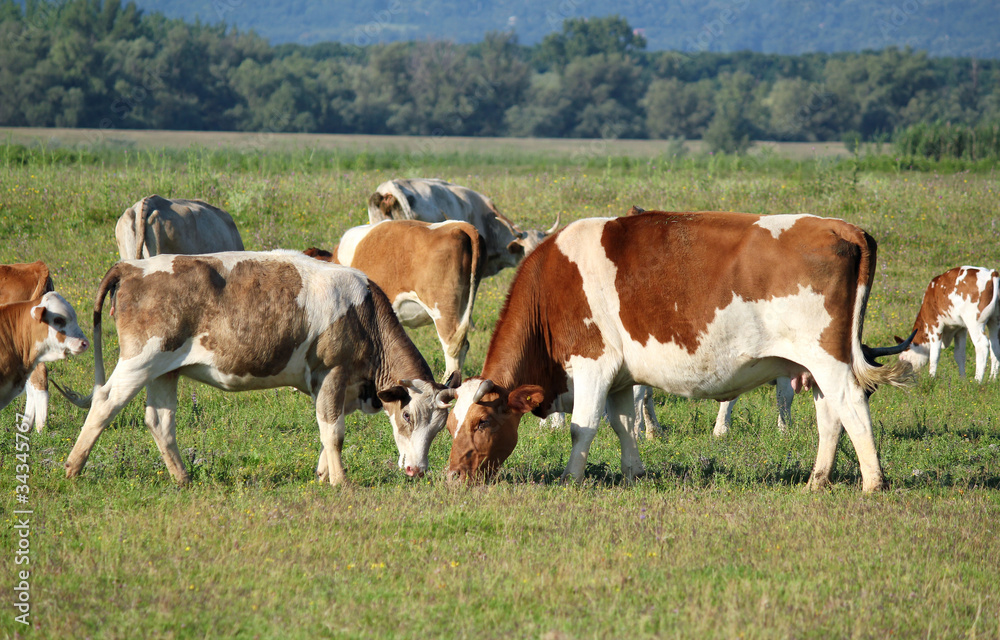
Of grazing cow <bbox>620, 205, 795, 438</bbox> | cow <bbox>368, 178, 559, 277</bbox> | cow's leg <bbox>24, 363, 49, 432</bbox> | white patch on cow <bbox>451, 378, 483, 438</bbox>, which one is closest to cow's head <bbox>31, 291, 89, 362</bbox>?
cow's leg <bbox>24, 363, 49, 432</bbox>

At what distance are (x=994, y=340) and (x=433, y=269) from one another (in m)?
8.18

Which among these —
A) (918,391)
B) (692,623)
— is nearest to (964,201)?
(918,391)

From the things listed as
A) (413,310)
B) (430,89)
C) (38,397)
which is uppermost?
(430,89)

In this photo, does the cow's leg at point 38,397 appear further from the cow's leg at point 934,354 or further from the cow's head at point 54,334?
the cow's leg at point 934,354

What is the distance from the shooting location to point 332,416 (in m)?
7.11

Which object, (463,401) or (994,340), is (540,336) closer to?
(463,401)

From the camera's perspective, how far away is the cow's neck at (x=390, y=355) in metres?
7.34

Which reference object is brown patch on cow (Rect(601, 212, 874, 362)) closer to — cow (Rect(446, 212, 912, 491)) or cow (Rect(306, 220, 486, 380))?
cow (Rect(446, 212, 912, 491))

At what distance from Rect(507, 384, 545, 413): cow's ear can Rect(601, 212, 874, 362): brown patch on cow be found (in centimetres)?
84

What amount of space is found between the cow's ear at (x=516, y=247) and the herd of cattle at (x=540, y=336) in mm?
5913

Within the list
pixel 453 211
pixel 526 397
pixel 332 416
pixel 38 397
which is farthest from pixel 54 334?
pixel 453 211

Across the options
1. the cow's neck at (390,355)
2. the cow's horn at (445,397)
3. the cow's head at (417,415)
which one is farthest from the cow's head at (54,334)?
the cow's horn at (445,397)

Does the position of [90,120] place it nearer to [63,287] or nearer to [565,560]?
[63,287]

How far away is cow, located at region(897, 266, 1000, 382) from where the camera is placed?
504 inches
